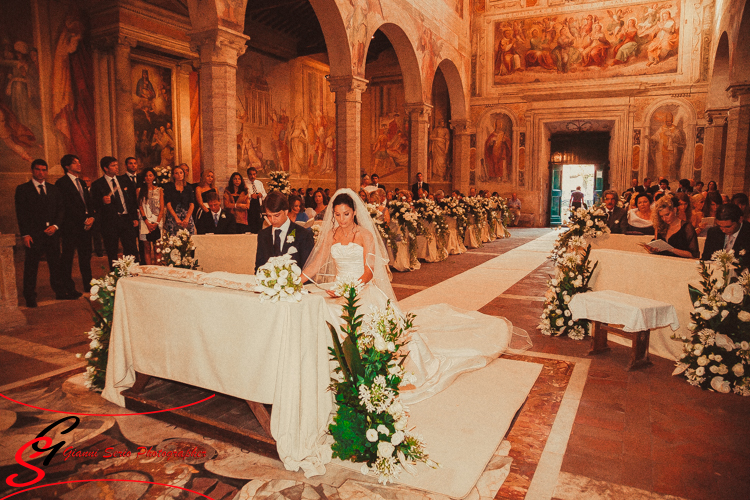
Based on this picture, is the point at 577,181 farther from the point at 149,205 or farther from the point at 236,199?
the point at 149,205

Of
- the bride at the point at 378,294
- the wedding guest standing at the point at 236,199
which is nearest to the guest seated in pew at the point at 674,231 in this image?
the bride at the point at 378,294

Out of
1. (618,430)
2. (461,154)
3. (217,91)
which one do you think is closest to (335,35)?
(217,91)

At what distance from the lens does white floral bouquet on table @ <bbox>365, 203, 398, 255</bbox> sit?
8.84 m

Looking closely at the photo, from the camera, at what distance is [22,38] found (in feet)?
36.3

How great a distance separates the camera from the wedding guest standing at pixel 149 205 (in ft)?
25.8

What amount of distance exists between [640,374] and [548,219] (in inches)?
732

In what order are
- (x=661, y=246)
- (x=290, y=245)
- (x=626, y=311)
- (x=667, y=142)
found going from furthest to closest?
1. (x=667, y=142)
2. (x=661, y=246)
3. (x=290, y=245)
4. (x=626, y=311)

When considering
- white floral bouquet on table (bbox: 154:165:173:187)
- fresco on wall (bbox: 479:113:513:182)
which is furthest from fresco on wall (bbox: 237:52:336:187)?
white floral bouquet on table (bbox: 154:165:173:187)

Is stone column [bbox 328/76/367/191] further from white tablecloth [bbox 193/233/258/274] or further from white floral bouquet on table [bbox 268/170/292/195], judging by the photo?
white tablecloth [bbox 193/233/258/274]

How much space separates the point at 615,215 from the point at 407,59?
391 inches

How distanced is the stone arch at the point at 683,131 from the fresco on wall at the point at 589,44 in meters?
1.29

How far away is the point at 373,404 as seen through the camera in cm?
278

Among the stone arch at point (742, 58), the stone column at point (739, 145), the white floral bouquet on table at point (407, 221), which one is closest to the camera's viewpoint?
the white floral bouquet on table at point (407, 221)

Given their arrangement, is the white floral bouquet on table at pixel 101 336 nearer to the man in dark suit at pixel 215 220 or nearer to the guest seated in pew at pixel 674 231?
the man in dark suit at pixel 215 220
